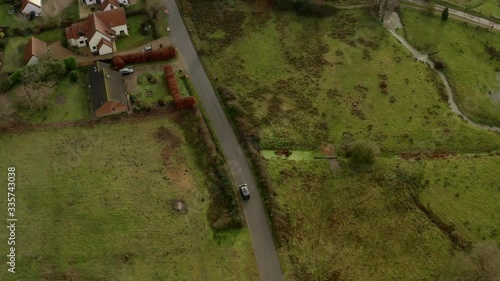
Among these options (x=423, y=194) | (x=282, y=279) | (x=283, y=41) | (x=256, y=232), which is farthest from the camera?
(x=283, y=41)

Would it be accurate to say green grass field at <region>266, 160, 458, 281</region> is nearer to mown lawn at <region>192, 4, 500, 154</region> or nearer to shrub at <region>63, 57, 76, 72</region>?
mown lawn at <region>192, 4, 500, 154</region>

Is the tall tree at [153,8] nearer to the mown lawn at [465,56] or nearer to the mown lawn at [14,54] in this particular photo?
the mown lawn at [14,54]

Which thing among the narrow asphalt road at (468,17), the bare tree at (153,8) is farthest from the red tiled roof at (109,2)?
the narrow asphalt road at (468,17)

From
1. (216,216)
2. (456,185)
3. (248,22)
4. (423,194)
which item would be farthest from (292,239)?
(248,22)

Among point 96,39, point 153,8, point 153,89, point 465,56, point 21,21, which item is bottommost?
point 153,89

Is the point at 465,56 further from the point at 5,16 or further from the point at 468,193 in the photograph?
the point at 5,16

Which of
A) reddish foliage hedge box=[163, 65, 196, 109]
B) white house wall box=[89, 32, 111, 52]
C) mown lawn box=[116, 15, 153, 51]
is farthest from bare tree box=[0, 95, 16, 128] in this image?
reddish foliage hedge box=[163, 65, 196, 109]

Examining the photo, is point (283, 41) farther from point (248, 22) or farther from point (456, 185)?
point (456, 185)

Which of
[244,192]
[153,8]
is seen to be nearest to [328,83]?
[244,192]
